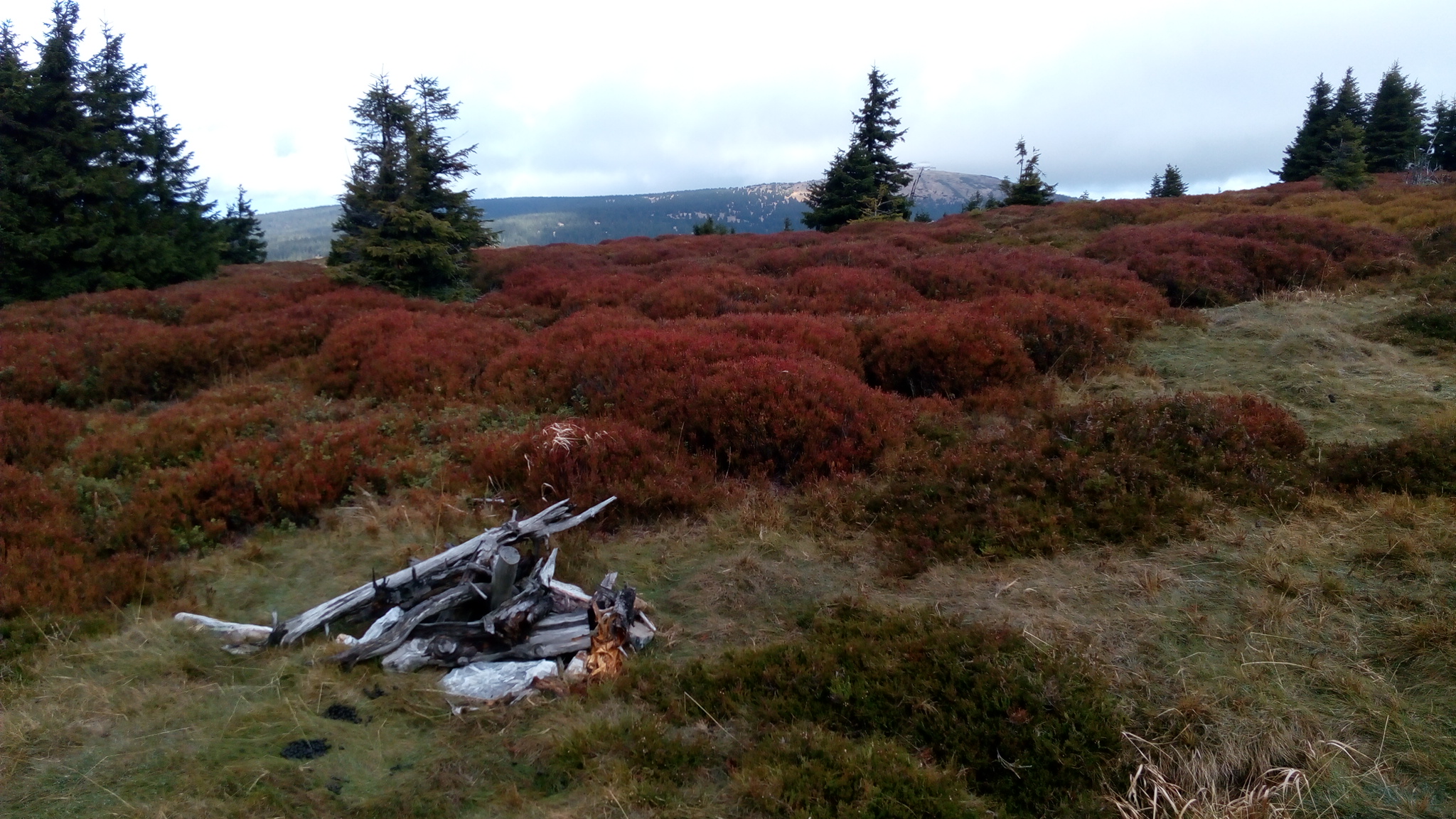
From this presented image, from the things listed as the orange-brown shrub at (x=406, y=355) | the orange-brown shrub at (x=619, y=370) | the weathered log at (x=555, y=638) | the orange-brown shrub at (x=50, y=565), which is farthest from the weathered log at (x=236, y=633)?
the orange-brown shrub at (x=406, y=355)

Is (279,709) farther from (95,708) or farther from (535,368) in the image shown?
(535,368)

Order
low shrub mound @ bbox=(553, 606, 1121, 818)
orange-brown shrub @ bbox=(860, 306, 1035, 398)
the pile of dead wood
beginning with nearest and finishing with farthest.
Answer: low shrub mound @ bbox=(553, 606, 1121, 818) < the pile of dead wood < orange-brown shrub @ bbox=(860, 306, 1035, 398)

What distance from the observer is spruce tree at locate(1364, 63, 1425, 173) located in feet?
119

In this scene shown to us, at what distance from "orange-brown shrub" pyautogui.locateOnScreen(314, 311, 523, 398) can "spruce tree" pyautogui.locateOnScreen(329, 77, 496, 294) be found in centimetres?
484

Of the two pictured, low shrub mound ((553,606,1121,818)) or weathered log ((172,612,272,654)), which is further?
weathered log ((172,612,272,654))

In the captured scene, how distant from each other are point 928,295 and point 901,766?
38.6ft

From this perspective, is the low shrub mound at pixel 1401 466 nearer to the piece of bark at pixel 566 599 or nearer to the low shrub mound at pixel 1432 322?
the low shrub mound at pixel 1432 322

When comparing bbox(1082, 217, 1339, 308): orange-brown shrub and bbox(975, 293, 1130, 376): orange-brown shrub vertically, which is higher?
bbox(1082, 217, 1339, 308): orange-brown shrub

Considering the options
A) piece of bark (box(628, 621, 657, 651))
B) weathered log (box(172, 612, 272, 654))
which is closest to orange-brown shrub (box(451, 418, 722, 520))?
piece of bark (box(628, 621, 657, 651))

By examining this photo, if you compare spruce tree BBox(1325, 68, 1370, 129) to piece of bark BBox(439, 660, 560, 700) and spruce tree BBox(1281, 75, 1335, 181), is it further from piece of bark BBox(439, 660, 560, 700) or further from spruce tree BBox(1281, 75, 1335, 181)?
piece of bark BBox(439, 660, 560, 700)

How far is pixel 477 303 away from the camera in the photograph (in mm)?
16516

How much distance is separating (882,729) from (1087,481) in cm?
344

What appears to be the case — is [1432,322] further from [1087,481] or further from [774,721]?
[774,721]

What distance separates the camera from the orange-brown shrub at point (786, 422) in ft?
26.0
